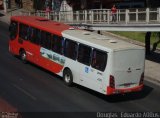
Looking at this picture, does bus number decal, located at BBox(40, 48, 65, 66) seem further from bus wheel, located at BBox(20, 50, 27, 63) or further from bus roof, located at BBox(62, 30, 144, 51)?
bus wheel, located at BBox(20, 50, 27, 63)

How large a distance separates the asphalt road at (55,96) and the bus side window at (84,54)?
5.38ft

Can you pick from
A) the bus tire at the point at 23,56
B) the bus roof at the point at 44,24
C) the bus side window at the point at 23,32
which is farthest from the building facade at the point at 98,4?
the bus tire at the point at 23,56

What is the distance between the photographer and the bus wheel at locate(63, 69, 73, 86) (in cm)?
2525

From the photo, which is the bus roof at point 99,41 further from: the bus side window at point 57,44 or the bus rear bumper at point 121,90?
the bus rear bumper at point 121,90

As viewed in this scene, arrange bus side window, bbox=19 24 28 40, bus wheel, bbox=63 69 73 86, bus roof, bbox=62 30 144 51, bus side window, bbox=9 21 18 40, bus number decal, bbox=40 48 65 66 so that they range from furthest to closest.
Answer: bus side window, bbox=9 21 18 40, bus side window, bbox=19 24 28 40, bus number decal, bbox=40 48 65 66, bus wheel, bbox=63 69 73 86, bus roof, bbox=62 30 144 51

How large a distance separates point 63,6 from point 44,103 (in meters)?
28.9

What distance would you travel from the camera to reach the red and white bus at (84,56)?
22.7m

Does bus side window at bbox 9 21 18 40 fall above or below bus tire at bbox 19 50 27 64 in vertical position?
above

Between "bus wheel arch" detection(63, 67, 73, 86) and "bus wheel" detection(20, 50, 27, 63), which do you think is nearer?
"bus wheel arch" detection(63, 67, 73, 86)

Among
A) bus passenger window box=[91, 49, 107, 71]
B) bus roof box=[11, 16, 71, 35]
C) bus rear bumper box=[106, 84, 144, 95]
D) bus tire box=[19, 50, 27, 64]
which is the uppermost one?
bus roof box=[11, 16, 71, 35]

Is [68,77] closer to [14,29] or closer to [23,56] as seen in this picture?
[23,56]

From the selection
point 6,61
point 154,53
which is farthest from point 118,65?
point 154,53

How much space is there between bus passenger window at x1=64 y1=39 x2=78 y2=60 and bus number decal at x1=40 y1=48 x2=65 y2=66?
1.67 ft

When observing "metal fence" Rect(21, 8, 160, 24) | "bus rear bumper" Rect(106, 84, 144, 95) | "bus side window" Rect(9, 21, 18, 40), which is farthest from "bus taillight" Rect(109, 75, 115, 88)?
"bus side window" Rect(9, 21, 18, 40)
